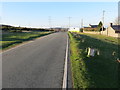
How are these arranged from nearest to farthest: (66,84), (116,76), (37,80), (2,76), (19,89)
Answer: (19,89)
(66,84)
(37,80)
(2,76)
(116,76)

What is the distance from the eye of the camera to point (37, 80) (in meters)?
6.31

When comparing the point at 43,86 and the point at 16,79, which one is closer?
the point at 43,86

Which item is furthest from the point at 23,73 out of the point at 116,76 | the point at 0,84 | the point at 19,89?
the point at 116,76

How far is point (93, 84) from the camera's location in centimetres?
599

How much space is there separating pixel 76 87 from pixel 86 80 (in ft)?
3.12

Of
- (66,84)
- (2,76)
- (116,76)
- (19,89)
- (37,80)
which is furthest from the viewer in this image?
(116,76)

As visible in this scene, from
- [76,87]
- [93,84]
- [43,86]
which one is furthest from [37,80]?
[93,84]

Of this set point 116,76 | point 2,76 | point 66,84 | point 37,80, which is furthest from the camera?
point 116,76

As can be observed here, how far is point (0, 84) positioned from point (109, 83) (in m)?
4.33

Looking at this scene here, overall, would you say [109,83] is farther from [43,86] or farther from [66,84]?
[43,86]

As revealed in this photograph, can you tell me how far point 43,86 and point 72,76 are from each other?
1740 millimetres

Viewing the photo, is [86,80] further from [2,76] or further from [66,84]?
[2,76]

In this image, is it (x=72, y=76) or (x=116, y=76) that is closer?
(x=72, y=76)

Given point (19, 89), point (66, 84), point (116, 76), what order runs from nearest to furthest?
point (19, 89) → point (66, 84) → point (116, 76)
